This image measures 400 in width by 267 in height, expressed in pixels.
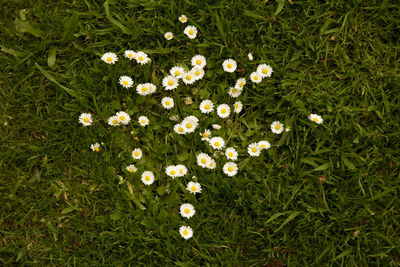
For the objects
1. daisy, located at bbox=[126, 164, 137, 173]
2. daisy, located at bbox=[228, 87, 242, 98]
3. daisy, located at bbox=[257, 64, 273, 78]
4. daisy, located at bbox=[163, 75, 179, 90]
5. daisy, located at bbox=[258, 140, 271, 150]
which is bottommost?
daisy, located at bbox=[126, 164, 137, 173]

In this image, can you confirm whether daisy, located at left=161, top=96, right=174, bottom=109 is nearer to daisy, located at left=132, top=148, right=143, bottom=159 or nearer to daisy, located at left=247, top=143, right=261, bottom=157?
daisy, located at left=132, top=148, right=143, bottom=159

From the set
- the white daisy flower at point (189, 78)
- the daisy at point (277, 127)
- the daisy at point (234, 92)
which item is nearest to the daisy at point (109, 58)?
the white daisy flower at point (189, 78)

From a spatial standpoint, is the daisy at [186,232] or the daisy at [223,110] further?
the daisy at [223,110]

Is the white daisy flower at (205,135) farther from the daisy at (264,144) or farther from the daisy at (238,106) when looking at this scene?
the daisy at (264,144)

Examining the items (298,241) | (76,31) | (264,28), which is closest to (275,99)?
(264,28)

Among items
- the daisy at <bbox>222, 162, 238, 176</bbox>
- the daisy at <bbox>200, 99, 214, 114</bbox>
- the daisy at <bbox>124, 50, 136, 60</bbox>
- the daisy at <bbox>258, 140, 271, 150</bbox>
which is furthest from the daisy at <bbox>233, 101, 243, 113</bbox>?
the daisy at <bbox>124, 50, 136, 60</bbox>
